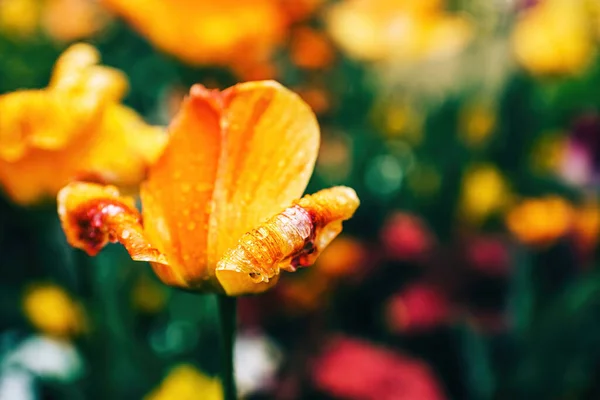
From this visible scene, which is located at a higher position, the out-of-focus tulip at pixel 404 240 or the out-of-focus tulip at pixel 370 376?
the out-of-focus tulip at pixel 404 240

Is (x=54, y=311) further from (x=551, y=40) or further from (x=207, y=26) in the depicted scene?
(x=551, y=40)

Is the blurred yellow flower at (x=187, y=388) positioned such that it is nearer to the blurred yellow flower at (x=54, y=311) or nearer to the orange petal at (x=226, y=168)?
the blurred yellow flower at (x=54, y=311)

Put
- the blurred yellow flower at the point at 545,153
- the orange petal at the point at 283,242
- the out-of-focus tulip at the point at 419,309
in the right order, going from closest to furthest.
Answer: the orange petal at the point at 283,242
the out-of-focus tulip at the point at 419,309
the blurred yellow flower at the point at 545,153

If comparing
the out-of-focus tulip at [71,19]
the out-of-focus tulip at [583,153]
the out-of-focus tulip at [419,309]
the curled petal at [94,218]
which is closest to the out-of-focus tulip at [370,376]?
the out-of-focus tulip at [419,309]

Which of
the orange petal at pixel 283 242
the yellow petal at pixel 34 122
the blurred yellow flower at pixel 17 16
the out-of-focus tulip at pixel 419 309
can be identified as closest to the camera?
the orange petal at pixel 283 242

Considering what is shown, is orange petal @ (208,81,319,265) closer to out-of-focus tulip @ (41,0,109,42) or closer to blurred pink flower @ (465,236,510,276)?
blurred pink flower @ (465,236,510,276)

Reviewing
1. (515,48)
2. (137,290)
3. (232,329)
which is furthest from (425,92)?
(232,329)

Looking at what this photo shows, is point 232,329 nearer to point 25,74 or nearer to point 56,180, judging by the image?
point 56,180
